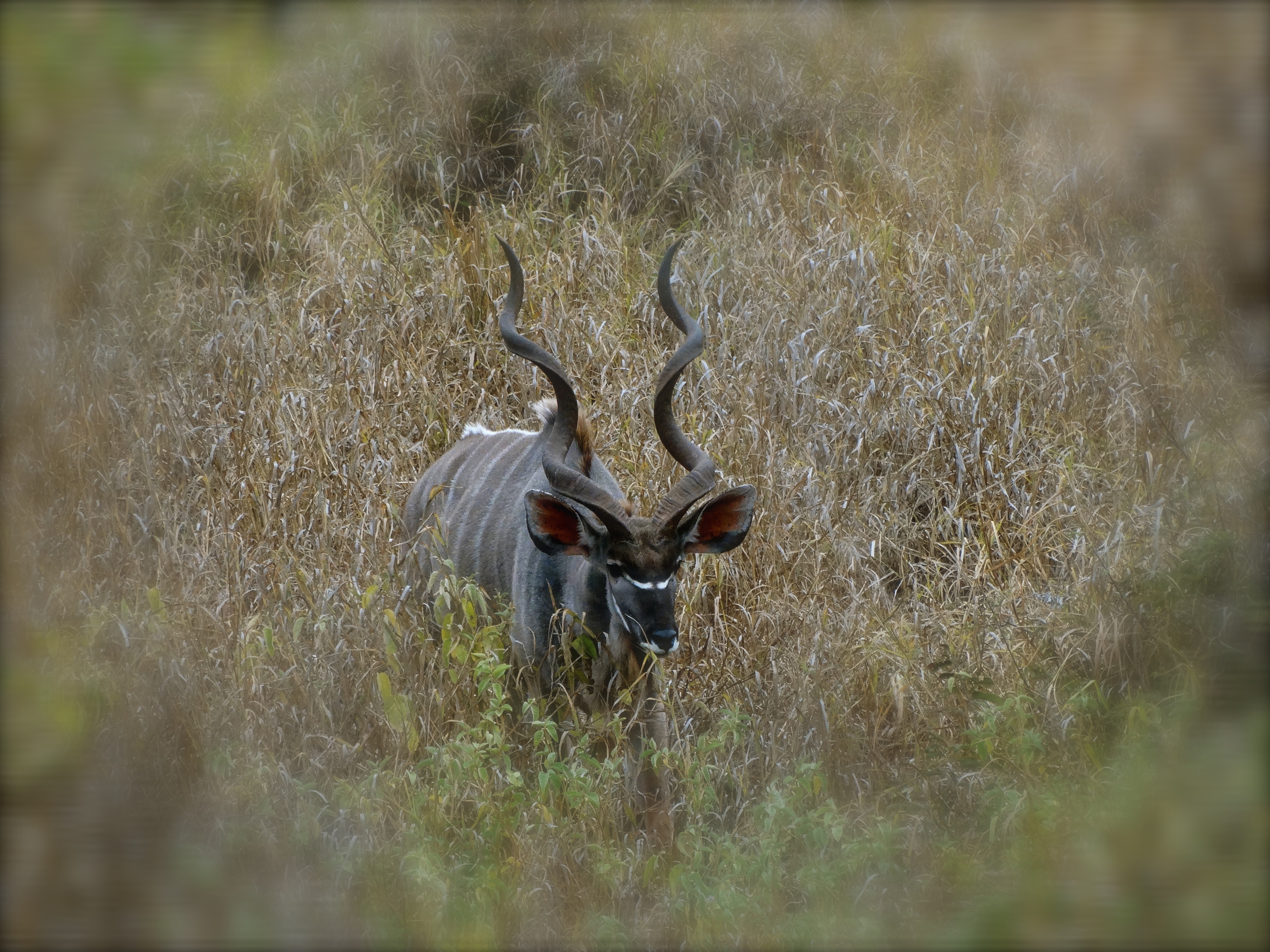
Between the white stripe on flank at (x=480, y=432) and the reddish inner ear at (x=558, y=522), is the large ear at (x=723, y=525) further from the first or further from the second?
the white stripe on flank at (x=480, y=432)

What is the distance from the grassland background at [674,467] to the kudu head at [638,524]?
0.42 meters

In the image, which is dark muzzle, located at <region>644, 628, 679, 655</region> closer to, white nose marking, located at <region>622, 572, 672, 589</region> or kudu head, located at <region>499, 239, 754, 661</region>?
kudu head, located at <region>499, 239, 754, 661</region>

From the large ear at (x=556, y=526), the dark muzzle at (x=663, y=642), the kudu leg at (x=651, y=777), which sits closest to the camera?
the kudu leg at (x=651, y=777)

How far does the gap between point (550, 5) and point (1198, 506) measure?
1.53m

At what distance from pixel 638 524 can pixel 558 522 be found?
0.33 m

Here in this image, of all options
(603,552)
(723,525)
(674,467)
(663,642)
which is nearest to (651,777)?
(663,642)

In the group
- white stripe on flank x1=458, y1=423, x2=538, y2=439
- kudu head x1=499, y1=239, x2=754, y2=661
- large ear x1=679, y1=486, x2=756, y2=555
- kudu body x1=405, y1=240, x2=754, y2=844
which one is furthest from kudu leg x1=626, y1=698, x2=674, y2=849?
white stripe on flank x1=458, y1=423, x2=538, y2=439

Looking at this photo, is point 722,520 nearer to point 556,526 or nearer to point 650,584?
point 650,584

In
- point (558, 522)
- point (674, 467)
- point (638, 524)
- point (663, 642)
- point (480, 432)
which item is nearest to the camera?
point (663, 642)

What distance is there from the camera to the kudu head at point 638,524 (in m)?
4.04

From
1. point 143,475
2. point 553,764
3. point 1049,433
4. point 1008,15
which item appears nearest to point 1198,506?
point 1008,15

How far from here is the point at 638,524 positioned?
4.15 metres

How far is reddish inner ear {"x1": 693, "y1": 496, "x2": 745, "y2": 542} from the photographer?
14.0ft

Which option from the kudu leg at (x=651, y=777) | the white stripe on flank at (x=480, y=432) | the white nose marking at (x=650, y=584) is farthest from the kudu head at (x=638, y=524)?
the white stripe on flank at (x=480, y=432)
